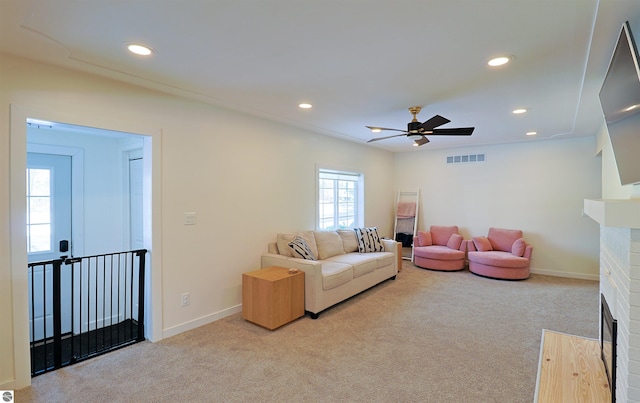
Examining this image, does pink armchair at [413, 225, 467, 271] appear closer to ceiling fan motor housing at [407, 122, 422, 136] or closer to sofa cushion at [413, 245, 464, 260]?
sofa cushion at [413, 245, 464, 260]

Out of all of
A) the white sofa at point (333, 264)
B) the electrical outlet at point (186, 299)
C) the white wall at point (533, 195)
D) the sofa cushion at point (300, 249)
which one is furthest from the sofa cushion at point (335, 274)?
the white wall at point (533, 195)

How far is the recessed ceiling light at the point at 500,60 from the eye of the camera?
7.55 feet

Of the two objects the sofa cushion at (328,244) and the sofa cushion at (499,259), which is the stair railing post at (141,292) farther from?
the sofa cushion at (499,259)

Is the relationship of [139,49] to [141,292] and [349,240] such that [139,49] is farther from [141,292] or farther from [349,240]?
[349,240]

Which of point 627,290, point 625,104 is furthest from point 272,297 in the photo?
point 625,104

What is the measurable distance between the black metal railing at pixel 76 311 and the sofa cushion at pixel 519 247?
5.48 m

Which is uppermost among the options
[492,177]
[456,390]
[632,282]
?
[492,177]

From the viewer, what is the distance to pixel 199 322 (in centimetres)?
341

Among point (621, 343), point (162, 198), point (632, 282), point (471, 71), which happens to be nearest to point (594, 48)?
point (471, 71)

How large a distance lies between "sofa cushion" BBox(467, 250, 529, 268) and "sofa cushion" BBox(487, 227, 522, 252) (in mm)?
209

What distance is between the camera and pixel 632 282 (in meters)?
1.43

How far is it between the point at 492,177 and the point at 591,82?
3559mm

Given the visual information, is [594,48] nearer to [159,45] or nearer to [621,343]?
[621,343]

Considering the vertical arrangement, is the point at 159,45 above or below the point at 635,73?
above
